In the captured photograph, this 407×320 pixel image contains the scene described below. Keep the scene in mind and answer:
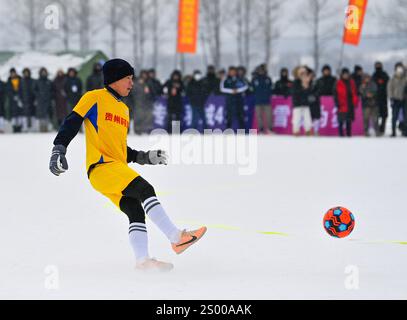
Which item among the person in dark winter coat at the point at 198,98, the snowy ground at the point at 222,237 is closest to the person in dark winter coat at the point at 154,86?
the person in dark winter coat at the point at 198,98

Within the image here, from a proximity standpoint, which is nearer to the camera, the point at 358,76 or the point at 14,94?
the point at 358,76

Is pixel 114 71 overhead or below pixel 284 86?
below

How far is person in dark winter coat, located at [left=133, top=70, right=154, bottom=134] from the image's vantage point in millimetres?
21453

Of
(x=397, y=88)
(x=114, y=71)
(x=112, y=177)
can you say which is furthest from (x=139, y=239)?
(x=397, y=88)

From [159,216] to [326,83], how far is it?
50.7 feet

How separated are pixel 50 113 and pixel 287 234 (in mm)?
16652

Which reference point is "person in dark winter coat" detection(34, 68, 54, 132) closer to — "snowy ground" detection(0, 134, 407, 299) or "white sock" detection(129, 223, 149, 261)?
"snowy ground" detection(0, 134, 407, 299)

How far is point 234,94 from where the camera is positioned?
20.8 m

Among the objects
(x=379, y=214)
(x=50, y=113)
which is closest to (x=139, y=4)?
(x=50, y=113)

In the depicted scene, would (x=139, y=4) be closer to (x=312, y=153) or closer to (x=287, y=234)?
(x=312, y=153)

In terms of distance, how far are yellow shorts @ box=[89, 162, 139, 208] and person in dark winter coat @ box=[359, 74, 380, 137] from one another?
50.0 ft

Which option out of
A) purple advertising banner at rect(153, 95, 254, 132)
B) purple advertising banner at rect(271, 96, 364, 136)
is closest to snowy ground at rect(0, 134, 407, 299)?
purple advertising banner at rect(271, 96, 364, 136)

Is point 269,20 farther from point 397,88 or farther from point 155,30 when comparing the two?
point 397,88
